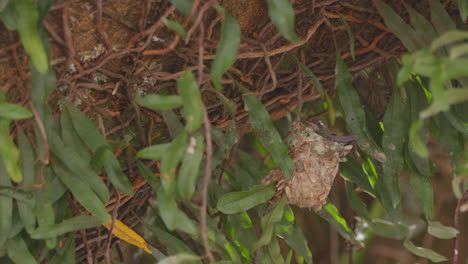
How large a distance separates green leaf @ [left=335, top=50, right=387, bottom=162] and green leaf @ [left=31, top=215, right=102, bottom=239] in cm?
41

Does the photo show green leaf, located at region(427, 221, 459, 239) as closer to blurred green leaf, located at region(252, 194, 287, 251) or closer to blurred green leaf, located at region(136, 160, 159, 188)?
blurred green leaf, located at region(252, 194, 287, 251)

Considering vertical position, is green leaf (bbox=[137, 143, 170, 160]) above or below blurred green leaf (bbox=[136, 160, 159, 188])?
above

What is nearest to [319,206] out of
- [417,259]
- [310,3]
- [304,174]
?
[304,174]

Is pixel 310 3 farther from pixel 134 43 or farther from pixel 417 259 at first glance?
pixel 417 259

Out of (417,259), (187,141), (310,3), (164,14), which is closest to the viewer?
(187,141)

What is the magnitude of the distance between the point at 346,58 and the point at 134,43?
0.37m

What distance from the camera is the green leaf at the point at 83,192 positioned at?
2.52ft

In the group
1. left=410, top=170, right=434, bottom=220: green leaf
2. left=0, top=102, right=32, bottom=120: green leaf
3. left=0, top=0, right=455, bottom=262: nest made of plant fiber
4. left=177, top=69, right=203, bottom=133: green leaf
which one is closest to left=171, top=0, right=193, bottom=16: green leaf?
left=0, top=0, right=455, bottom=262: nest made of plant fiber

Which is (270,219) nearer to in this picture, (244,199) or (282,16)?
(244,199)

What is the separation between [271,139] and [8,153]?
14.6 inches

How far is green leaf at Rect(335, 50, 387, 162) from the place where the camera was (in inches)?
35.2

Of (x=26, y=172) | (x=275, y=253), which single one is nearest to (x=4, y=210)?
(x=26, y=172)

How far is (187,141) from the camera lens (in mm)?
648

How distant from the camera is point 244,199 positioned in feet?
2.78
